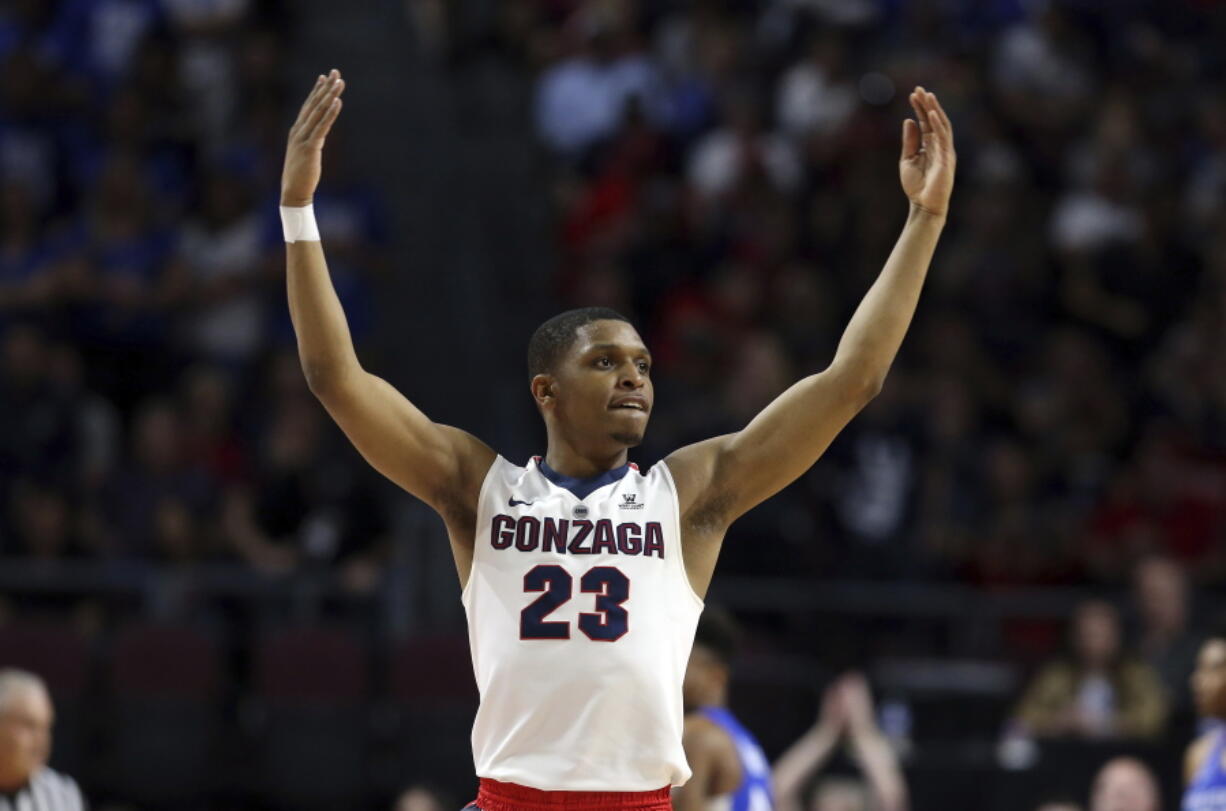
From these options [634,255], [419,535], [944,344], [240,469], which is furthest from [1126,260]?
[240,469]

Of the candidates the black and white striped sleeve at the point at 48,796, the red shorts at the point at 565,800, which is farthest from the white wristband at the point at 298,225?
the black and white striped sleeve at the point at 48,796

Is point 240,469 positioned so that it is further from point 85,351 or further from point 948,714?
point 948,714

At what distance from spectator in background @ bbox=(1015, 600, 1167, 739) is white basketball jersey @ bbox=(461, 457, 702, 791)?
658 centimetres

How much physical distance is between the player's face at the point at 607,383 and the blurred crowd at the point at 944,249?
23.8ft

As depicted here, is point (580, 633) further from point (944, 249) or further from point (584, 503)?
point (944, 249)

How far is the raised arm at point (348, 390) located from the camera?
472 cm

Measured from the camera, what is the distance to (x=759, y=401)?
12.5m

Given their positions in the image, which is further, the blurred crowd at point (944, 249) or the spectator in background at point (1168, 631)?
the blurred crowd at point (944, 249)

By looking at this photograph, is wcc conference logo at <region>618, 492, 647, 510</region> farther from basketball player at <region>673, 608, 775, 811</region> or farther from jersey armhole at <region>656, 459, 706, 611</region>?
basketball player at <region>673, 608, 775, 811</region>

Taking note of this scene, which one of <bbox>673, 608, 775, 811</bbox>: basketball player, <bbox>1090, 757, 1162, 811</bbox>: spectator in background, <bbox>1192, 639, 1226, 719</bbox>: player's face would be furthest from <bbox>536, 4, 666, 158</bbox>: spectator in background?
<bbox>1192, 639, 1226, 719</bbox>: player's face

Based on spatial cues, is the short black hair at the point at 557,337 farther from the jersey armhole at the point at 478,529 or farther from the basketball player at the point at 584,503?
the jersey armhole at the point at 478,529

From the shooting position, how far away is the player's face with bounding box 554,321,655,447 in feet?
15.9

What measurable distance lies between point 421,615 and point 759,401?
258 cm

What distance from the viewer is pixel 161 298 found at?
45.9ft
